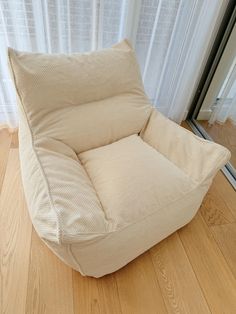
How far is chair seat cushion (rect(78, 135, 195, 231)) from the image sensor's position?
0.82m

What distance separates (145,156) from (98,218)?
36 centimetres

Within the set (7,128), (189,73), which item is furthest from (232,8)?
(7,128)

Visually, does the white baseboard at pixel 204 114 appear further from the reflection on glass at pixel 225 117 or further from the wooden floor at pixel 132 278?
the wooden floor at pixel 132 278

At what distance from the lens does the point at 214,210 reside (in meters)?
1.30

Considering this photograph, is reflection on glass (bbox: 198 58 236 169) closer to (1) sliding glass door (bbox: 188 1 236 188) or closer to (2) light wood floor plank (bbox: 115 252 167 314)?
(1) sliding glass door (bbox: 188 1 236 188)

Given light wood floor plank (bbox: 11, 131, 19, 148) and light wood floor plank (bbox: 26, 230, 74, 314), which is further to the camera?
light wood floor plank (bbox: 11, 131, 19, 148)

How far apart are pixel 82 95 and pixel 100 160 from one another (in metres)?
0.31

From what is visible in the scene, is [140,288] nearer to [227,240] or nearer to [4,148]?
[227,240]

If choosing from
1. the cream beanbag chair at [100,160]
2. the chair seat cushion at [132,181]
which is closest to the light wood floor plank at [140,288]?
the cream beanbag chair at [100,160]

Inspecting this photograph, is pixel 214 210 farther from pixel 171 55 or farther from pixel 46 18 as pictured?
pixel 46 18

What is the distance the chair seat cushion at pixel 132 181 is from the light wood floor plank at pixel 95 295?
0.36 metres

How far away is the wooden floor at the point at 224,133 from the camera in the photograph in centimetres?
174

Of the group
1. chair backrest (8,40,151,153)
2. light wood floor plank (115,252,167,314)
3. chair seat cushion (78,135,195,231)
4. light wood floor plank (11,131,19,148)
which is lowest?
light wood floor plank (115,252,167,314)

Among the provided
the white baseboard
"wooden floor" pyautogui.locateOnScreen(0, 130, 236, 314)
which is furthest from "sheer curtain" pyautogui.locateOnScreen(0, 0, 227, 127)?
"wooden floor" pyautogui.locateOnScreen(0, 130, 236, 314)
